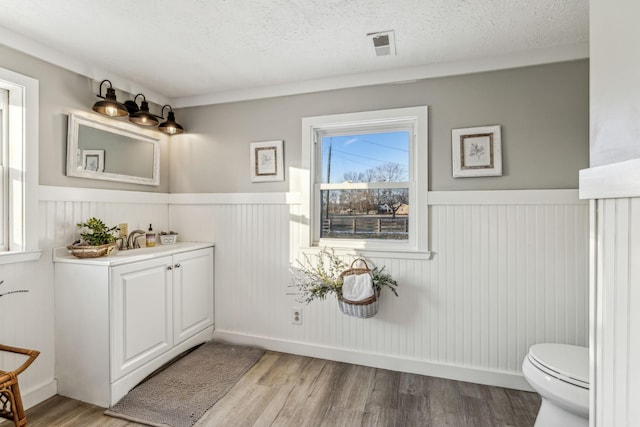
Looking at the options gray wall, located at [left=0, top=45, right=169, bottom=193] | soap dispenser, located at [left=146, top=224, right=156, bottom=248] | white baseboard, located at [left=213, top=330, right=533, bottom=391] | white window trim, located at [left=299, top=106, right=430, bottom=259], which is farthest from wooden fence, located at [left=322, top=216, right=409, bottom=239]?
gray wall, located at [left=0, top=45, right=169, bottom=193]

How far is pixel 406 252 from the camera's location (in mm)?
2406

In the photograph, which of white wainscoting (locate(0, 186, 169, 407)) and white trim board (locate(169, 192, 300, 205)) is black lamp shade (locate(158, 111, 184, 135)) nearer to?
white trim board (locate(169, 192, 300, 205))

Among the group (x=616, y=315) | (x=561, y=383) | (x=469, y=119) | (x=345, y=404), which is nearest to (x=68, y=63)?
(x=469, y=119)

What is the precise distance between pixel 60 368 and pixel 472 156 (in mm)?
3108

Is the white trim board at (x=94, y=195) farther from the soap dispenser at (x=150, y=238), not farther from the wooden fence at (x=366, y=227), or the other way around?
the wooden fence at (x=366, y=227)

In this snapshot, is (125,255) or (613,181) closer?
(613,181)

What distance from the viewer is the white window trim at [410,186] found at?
237 centimetres

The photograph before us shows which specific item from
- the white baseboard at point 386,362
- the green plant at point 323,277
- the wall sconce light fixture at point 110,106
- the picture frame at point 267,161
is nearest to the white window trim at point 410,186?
the green plant at point 323,277

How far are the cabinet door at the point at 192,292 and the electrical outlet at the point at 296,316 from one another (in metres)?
0.79

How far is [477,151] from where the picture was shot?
2.24m

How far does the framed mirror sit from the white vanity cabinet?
634 mm

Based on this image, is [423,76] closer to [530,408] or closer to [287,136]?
[287,136]

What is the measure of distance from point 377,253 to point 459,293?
641 millimetres

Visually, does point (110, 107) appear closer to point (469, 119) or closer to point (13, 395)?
point (13, 395)
